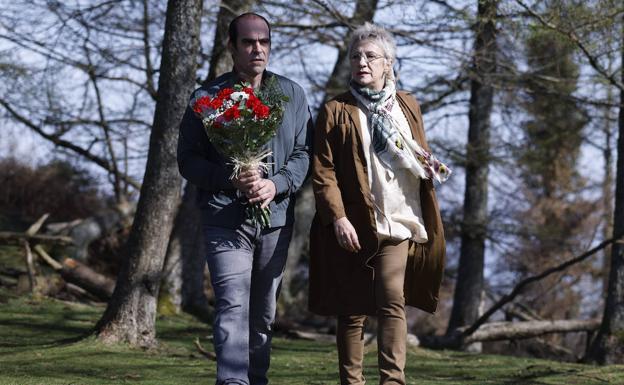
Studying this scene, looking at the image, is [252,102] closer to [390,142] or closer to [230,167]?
[230,167]

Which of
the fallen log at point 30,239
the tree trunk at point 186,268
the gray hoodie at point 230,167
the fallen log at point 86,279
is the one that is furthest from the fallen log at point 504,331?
the gray hoodie at point 230,167

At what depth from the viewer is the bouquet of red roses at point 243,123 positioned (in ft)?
15.5

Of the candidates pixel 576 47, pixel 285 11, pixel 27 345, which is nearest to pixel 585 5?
pixel 576 47

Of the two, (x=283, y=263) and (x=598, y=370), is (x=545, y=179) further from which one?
(x=283, y=263)

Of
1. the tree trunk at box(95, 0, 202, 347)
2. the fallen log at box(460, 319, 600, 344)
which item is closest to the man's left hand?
the tree trunk at box(95, 0, 202, 347)

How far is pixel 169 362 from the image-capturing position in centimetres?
777

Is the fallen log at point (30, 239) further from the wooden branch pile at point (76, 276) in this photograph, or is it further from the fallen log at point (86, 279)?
the fallen log at point (86, 279)

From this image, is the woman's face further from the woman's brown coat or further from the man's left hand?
the man's left hand

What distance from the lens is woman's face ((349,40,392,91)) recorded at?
5.13m

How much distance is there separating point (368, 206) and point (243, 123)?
33.5 inches

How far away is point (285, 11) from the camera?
10.9 meters

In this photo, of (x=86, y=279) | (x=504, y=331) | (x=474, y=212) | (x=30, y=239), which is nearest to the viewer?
(x=86, y=279)

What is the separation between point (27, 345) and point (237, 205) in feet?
14.2

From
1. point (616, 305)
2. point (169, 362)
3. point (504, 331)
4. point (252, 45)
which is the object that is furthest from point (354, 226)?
point (504, 331)
